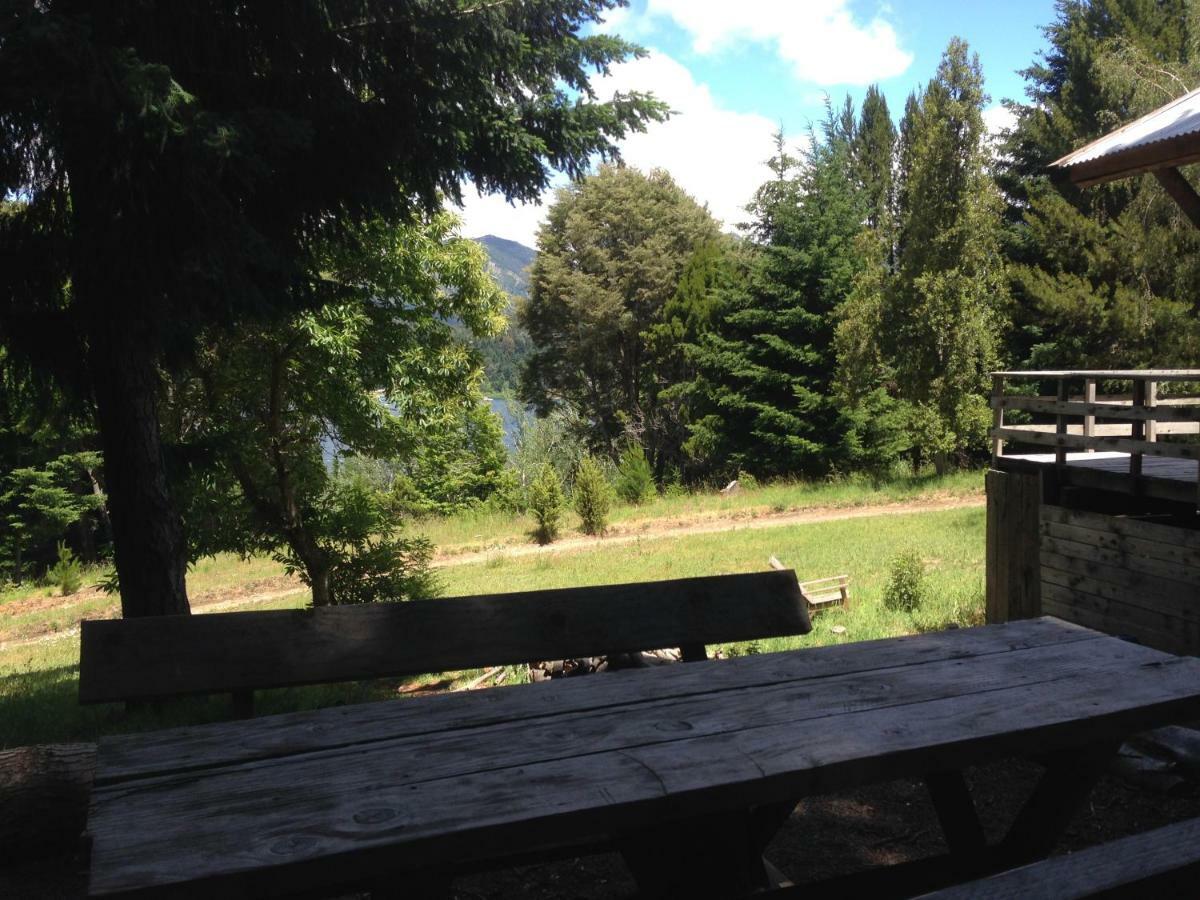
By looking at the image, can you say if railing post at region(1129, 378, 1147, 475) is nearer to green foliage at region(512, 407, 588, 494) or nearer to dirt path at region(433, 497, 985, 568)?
dirt path at region(433, 497, 985, 568)

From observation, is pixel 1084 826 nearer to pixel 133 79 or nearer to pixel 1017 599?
pixel 1017 599

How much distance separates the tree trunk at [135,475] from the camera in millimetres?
5855

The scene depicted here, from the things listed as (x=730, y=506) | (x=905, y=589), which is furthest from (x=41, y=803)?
(x=730, y=506)

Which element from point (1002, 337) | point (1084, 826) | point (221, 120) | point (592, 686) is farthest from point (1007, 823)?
point (1002, 337)

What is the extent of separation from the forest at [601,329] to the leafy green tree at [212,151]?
4cm

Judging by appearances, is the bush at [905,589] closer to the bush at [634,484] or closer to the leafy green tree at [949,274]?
the leafy green tree at [949,274]

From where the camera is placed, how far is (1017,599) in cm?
792

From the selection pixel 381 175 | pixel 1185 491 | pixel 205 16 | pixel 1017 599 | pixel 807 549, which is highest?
pixel 205 16

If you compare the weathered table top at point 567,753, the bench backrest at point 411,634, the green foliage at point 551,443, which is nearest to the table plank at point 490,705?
the weathered table top at point 567,753

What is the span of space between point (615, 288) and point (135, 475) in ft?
93.6

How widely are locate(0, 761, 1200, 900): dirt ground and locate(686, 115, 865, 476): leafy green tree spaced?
2192 cm

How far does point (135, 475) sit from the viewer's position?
5.95 meters

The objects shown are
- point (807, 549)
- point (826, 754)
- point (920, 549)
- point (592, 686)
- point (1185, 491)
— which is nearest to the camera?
point (826, 754)

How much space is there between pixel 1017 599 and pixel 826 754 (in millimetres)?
6859
